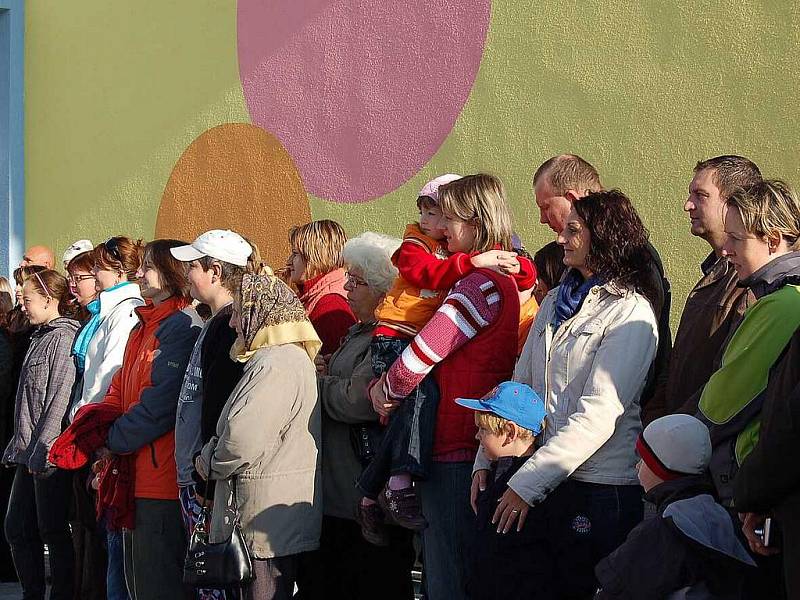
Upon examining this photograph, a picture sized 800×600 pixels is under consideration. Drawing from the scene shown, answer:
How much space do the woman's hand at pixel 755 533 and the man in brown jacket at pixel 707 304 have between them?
2.78 ft

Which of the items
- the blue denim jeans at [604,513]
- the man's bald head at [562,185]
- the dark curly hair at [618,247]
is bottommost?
the blue denim jeans at [604,513]

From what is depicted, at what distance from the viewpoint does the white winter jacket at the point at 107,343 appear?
5.25 metres

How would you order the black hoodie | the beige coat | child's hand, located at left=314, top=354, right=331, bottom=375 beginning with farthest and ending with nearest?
child's hand, located at left=314, top=354, right=331, bottom=375 < the beige coat < the black hoodie

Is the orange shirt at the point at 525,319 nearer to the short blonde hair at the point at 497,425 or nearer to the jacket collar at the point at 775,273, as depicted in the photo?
the short blonde hair at the point at 497,425

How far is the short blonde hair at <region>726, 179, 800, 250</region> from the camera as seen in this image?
3.01 m

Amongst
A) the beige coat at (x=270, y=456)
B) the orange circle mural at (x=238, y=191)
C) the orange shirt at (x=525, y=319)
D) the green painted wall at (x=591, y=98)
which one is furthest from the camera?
the orange circle mural at (x=238, y=191)

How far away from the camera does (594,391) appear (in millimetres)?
3324

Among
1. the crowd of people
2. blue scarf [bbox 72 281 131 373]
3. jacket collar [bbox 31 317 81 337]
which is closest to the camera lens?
the crowd of people

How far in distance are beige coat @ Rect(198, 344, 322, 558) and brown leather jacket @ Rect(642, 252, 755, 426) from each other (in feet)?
4.32

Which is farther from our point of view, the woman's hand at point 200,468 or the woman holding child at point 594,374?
the woman's hand at point 200,468

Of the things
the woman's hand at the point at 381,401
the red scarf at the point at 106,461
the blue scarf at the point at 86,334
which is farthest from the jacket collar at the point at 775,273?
the blue scarf at the point at 86,334

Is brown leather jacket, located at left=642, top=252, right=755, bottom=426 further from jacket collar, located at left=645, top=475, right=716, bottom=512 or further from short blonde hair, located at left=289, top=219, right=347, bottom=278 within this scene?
short blonde hair, located at left=289, top=219, right=347, bottom=278

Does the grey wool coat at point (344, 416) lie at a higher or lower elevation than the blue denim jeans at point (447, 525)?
higher

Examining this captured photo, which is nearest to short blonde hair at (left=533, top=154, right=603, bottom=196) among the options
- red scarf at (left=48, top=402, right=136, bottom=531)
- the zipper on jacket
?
the zipper on jacket
